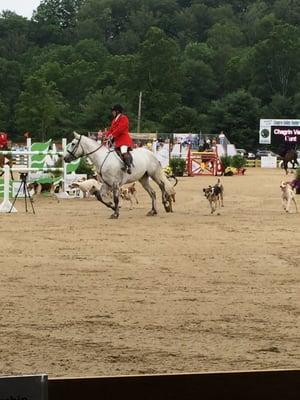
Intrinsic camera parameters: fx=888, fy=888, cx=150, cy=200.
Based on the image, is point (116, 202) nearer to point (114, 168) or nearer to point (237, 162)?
point (114, 168)

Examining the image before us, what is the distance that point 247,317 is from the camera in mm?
8633

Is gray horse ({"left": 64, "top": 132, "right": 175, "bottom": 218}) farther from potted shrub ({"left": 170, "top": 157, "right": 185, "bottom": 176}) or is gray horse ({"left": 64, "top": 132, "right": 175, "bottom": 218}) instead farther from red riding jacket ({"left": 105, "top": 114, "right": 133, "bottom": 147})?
potted shrub ({"left": 170, "top": 157, "right": 185, "bottom": 176})

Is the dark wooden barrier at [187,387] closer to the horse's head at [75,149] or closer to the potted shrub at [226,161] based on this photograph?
the horse's head at [75,149]

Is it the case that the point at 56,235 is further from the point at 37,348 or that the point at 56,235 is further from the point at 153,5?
the point at 153,5

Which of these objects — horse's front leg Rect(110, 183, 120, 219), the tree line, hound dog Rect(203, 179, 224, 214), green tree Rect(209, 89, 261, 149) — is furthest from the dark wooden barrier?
green tree Rect(209, 89, 261, 149)

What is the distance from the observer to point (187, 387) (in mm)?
3395

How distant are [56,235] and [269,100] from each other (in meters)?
106

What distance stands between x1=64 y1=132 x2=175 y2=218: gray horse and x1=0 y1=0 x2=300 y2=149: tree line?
221 ft

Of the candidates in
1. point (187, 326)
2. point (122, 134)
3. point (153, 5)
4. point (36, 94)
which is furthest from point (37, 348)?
point (153, 5)

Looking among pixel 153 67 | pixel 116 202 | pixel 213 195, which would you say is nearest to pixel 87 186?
pixel 213 195

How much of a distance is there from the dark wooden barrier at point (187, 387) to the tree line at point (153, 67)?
276 ft

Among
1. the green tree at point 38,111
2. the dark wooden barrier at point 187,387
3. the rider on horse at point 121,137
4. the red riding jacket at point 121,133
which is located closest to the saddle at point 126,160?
the rider on horse at point 121,137

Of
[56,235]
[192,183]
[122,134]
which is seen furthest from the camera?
[192,183]

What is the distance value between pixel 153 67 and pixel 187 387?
11164 cm
